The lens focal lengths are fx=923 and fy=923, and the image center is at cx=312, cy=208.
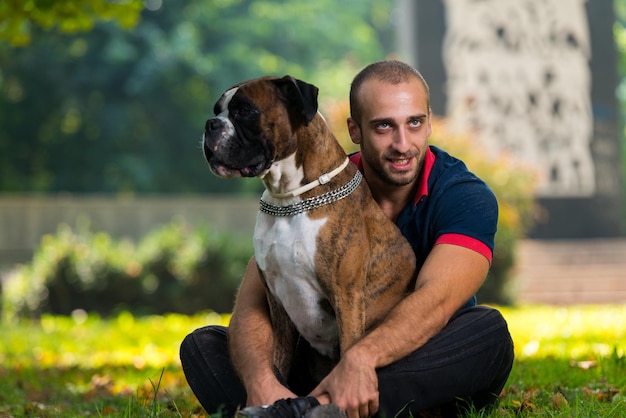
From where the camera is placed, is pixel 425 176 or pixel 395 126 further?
pixel 425 176

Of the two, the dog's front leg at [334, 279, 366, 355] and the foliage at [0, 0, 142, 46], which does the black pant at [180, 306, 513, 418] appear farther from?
the foliage at [0, 0, 142, 46]

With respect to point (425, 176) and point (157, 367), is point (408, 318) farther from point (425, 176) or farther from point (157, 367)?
point (157, 367)

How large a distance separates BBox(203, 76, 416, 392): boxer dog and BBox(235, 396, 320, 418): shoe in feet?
0.91

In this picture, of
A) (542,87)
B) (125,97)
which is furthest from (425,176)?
(125,97)

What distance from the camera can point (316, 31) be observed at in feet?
97.8

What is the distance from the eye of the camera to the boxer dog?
3.18m

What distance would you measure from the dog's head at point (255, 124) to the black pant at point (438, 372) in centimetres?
86

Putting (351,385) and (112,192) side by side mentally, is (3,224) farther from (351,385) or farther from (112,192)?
(351,385)

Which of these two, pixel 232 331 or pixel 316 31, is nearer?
pixel 232 331

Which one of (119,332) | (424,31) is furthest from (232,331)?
(424,31)

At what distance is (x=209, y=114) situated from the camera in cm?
2680

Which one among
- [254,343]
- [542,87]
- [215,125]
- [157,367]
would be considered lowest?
[157,367]

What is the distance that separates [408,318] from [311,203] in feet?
1.75

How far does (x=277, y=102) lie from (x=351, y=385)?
3.30 feet
